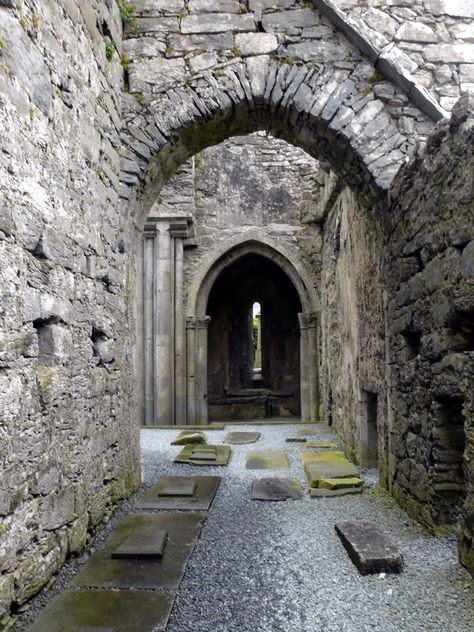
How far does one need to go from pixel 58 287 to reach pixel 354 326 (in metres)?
4.33

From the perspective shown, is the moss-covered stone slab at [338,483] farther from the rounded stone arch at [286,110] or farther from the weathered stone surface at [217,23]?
the weathered stone surface at [217,23]

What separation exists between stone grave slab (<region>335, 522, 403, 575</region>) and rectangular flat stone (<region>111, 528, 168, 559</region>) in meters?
1.21

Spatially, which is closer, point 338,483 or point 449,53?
point 449,53

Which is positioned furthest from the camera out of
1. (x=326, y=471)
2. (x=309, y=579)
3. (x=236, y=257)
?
(x=236, y=257)

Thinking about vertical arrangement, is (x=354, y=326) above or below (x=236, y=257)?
below

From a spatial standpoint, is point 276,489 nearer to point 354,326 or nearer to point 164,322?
point 354,326

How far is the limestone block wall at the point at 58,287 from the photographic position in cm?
242

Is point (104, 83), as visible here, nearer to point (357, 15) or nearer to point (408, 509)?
point (357, 15)

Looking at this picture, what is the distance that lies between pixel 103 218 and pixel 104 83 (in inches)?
42.4

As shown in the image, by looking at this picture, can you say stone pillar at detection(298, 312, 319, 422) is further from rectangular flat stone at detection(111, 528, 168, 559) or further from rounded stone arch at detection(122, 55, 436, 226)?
rectangular flat stone at detection(111, 528, 168, 559)

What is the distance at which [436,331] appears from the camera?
129 inches

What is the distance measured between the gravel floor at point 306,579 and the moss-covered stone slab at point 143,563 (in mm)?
77

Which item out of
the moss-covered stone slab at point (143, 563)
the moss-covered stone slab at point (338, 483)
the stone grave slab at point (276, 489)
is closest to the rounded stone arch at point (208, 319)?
the stone grave slab at point (276, 489)

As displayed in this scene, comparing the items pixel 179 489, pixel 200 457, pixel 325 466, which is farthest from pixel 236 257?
pixel 179 489
